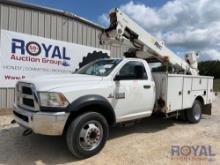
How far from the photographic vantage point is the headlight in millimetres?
4410

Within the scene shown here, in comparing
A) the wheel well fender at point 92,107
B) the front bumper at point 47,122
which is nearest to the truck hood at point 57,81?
the wheel well fender at point 92,107

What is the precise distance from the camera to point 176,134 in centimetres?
665

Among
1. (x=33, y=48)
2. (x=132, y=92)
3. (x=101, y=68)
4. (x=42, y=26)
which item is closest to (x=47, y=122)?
(x=101, y=68)

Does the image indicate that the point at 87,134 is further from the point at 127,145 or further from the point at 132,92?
the point at 132,92

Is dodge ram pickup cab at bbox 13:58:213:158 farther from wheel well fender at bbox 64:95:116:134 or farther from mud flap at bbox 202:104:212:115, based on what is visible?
mud flap at bbox 202:104:212:115

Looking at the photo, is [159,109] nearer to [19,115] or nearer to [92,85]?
[92,85]

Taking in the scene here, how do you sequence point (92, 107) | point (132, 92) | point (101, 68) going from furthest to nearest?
point (101, 68) → point (132, 92) → point (92, 107)

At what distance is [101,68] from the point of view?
5891 mm

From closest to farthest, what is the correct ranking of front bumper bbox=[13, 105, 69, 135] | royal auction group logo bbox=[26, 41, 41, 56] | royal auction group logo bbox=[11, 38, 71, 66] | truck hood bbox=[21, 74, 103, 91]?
front bumper bbox=[13, 105, 69, 135]
truck hood bbox=[21, 74, 103, 91]
royal auction group logo bbox=[11, 38, 71, 66]
royal auction group logo bbox=[26, 41, 41, 56]

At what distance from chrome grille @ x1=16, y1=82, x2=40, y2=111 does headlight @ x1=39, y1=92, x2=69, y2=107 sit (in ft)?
0.46

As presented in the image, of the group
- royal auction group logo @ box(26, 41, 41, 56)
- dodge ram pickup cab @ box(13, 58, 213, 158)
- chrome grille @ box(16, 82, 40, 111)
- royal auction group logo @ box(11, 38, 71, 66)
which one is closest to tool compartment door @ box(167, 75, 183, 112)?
dodge ram pickup cab @ box(13, 58, 213, 158)

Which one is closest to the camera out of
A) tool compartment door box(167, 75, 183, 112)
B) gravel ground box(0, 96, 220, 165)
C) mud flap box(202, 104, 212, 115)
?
gravel ground box(0, 96, 220, 165)

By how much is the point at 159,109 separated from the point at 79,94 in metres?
2.88

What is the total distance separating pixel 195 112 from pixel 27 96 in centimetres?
559
